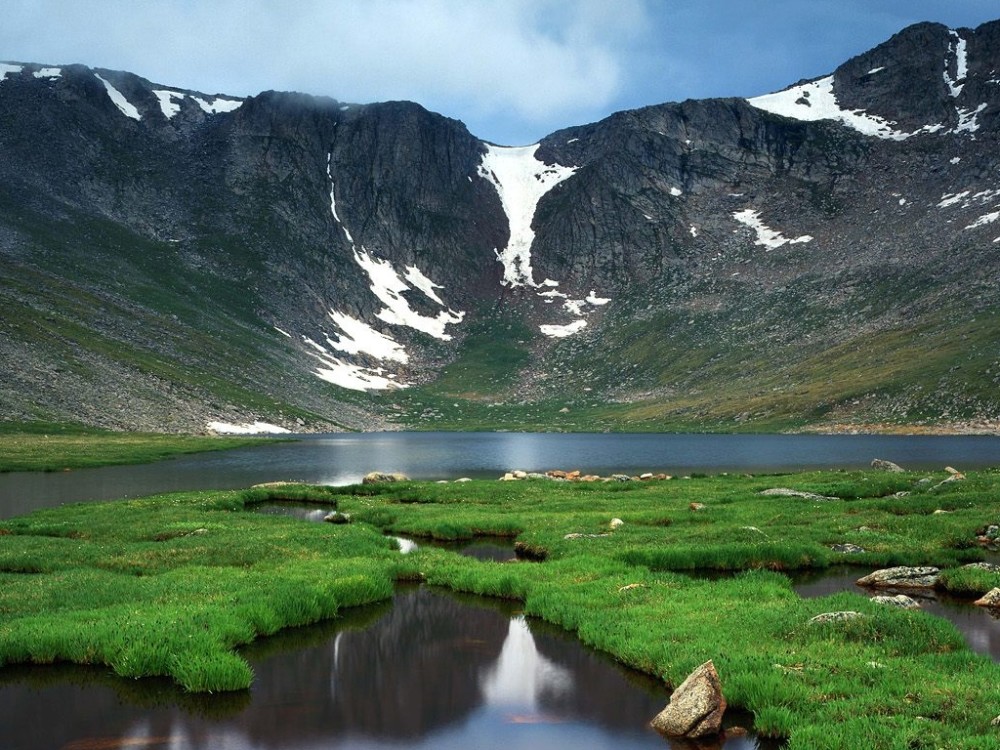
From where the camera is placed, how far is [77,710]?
1526 centimetres

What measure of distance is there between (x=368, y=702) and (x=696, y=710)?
699cm

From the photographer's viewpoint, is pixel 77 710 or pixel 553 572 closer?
pixel 77 710

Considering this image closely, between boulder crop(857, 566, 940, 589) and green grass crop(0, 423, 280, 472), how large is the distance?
7555 centimetres

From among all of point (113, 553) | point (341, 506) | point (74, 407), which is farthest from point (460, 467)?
point (74, 407)

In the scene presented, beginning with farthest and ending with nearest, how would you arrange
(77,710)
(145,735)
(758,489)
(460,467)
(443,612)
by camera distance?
(460,467)
(758,489)
(443,612)
(77,710)
(145,735)

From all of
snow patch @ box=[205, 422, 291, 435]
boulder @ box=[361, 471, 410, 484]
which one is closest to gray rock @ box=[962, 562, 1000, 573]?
boulder @ box=[361, 471, 410, 484]

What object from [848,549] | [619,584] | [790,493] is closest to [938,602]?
[848,549]

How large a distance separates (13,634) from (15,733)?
17.2 feet

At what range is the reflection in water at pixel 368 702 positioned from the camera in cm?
1405

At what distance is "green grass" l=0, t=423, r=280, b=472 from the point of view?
77.8 meters

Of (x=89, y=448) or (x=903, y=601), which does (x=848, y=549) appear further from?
(x=89, y=448)

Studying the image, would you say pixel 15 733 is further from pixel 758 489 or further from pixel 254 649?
pixel 758 489

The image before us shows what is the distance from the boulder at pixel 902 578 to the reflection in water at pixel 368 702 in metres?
13.4

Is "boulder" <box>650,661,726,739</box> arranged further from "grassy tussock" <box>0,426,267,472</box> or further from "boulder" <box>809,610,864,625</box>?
"grassy tussock" <box>0,426,267,472</box>
